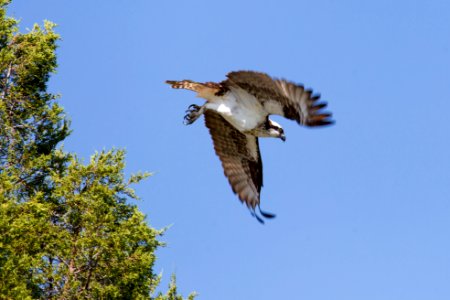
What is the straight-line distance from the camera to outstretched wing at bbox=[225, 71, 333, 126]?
13516mm

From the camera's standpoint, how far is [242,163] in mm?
16172

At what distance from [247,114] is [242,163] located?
5.63ft

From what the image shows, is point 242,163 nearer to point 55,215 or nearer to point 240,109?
point 240,109

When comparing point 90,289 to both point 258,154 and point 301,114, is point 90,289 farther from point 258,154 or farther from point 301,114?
point 301,114

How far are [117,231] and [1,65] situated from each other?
13.9 ft

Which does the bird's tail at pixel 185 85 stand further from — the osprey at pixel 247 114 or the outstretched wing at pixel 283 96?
the outstretched wing at pixel 283 96

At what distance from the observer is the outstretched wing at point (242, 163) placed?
630 inches

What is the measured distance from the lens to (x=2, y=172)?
2039 cm

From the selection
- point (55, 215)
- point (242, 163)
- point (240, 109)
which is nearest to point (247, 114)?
point (240, 109)

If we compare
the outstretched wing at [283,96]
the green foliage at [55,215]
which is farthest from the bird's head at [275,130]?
the green foliage at [55,215]

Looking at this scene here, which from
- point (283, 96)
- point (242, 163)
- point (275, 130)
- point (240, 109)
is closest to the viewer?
point (283, 96)

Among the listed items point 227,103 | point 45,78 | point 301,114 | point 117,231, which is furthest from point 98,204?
point 301,114

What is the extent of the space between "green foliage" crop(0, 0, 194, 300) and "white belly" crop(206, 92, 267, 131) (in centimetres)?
447

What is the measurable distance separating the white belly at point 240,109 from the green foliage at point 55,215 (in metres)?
4.47
